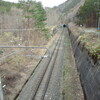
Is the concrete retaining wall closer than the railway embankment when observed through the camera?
Yes

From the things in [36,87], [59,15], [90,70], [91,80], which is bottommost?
[36,87]

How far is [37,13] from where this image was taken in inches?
785

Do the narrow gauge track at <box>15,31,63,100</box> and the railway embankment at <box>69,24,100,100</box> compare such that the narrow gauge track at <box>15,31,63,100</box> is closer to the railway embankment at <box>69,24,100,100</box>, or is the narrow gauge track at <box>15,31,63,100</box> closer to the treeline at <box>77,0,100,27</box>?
the railway embankment at <box>69,24,100,100</box>

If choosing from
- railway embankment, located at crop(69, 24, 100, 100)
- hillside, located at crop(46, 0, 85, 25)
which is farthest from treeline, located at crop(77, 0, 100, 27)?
railway embankment, located at crop(69, 24, 100, 100)

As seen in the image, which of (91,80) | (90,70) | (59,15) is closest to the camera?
(91,80)

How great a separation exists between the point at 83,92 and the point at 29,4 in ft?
57.0

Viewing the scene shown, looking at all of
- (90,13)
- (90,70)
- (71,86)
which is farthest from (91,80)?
(90,13)

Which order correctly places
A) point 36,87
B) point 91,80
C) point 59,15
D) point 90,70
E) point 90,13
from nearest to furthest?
point 91,80 < point 90,70 < point 36,87 < point 90,13 < point 59,15

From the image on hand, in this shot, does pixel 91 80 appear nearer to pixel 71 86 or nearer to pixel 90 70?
pixel 90 70

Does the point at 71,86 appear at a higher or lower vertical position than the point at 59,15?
lower

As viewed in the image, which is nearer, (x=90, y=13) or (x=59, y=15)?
(x=90, y=13)

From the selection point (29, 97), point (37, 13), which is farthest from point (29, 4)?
point (29, 97)

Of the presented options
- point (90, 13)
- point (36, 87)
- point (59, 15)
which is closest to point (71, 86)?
point (36, 87)

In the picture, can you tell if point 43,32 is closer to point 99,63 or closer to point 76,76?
point 76,76
